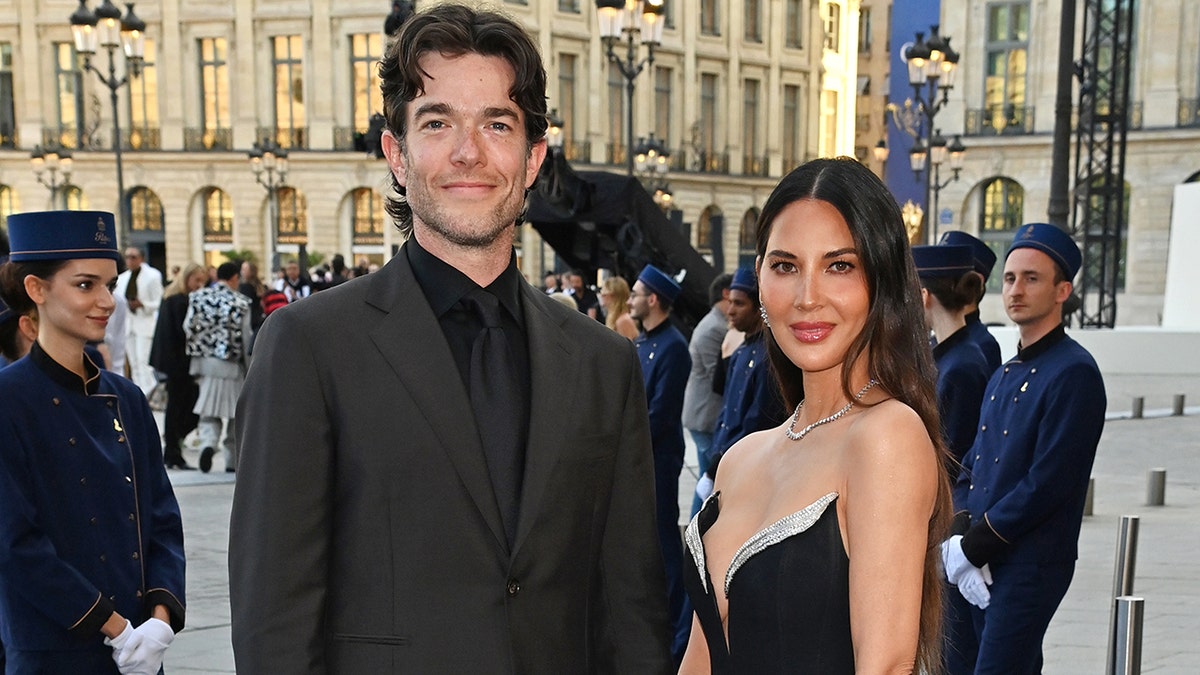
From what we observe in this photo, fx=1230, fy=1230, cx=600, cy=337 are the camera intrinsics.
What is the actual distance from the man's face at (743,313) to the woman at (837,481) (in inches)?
192

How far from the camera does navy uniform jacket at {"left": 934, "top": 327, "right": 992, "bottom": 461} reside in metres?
5.22

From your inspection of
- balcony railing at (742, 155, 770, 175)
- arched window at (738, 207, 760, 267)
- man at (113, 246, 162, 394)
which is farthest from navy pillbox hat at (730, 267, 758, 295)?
balcony railing at (742, 155, 770, 175)

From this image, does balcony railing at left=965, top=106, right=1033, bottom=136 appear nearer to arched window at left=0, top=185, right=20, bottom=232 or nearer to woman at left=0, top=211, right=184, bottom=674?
arched window at left=0, top=185, right=20, bottom=232

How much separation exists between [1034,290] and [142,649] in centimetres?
337

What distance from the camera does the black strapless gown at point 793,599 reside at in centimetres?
228

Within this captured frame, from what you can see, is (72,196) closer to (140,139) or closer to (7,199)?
(7,199)

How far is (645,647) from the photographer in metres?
2.56

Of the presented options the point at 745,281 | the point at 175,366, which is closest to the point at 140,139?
the point at 175,366

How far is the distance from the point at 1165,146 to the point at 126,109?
119 feet

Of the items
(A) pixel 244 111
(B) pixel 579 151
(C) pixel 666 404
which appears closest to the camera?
(C) pixel 666 404

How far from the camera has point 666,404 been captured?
748 cm

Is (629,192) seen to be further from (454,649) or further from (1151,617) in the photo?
(454,649)

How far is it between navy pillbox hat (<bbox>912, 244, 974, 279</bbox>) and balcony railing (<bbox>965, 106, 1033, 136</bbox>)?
124 ft

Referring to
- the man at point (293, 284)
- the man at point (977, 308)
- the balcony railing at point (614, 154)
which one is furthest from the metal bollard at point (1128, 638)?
the balcony railing at point (614, 154)
